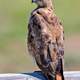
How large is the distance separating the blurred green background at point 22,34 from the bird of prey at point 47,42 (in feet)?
5.97

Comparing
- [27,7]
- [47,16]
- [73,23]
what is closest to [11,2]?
[27,7]

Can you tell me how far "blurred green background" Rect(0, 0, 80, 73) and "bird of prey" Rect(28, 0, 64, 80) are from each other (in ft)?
5.97

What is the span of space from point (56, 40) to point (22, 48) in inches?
216

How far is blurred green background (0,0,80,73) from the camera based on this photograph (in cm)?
1395

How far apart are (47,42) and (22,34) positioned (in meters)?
6.57

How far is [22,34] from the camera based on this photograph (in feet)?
52.6

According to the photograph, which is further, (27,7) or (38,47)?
(27,7)

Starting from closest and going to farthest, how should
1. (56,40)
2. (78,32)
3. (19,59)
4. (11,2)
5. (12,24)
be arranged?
(56,40)
(19,59)
(78,32)
(12,24)
(11,2)

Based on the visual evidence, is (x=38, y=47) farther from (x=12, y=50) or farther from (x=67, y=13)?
(x=67, y=13)

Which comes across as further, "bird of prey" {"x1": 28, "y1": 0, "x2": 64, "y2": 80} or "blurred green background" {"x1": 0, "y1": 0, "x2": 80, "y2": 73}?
"blurred green background" {"x1": 0, "y1": 0, "x2": 80, "y2": 73}

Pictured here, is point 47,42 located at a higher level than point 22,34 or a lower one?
higher

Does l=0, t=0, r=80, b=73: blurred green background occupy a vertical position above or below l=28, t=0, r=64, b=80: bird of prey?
below

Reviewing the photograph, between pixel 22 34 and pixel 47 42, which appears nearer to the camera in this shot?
pixel 47 42

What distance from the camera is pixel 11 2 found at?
18953 mm
